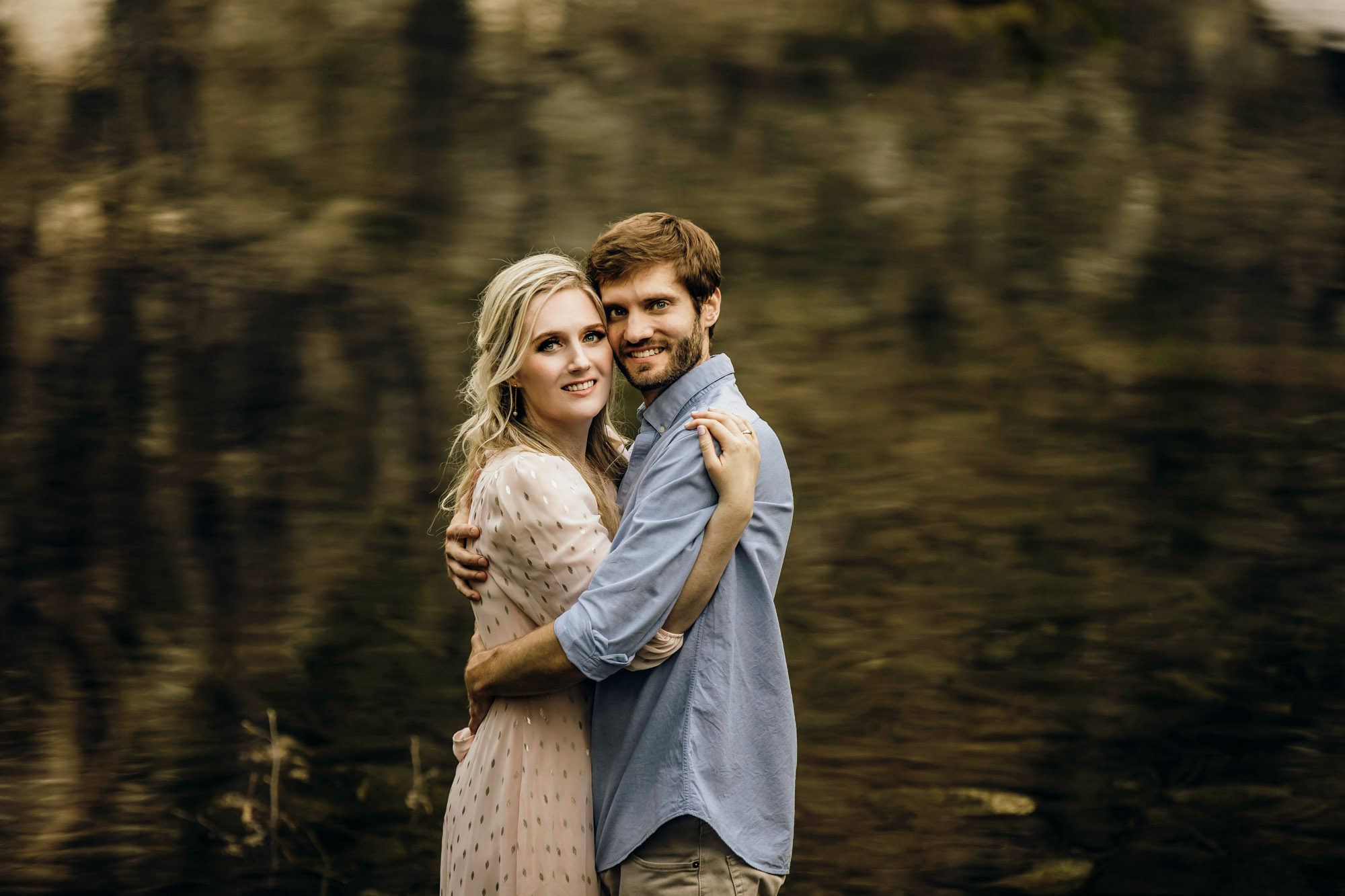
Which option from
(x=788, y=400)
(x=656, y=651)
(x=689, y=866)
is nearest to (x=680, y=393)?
(x=656, y=651)

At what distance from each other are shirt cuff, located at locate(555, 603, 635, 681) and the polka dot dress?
105 millimetres

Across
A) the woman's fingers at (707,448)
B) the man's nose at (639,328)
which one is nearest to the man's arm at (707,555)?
the woman's fingers at (707,448)

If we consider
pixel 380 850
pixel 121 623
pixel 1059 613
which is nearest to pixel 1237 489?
pixel 1059 613

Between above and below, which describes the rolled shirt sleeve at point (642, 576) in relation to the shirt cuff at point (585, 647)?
above

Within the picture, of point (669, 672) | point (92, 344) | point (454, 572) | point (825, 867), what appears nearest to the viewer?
point (669, 672)

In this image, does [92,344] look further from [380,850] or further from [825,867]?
[825,867]

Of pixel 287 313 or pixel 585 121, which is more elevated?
pixel 585 121

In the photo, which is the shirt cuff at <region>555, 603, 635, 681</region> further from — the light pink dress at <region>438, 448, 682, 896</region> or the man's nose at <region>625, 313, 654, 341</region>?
the man's nose at <region>625, 313, 654, 341</region>

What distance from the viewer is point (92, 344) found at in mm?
3678

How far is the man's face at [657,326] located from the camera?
6.77 ft

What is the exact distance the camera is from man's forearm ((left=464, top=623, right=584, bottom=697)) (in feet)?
6.35

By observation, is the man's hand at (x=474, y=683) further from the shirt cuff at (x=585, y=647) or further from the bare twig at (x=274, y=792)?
the bare twig at (x=274, y=792)

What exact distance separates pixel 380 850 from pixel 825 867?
1531 millimetres

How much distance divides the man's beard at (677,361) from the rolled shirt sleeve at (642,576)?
214mm
